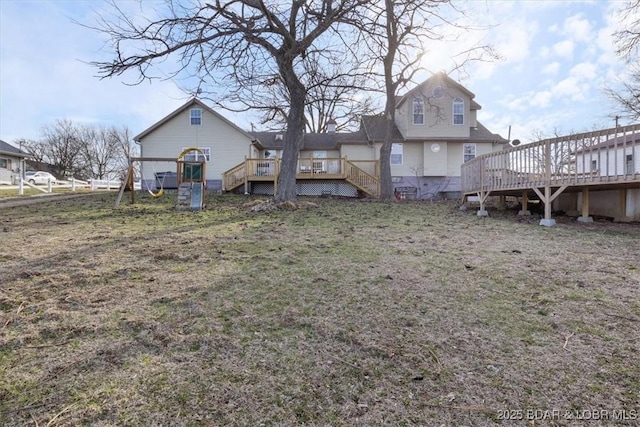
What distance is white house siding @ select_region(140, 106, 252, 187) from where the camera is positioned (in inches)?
771

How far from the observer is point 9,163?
27562 millimetres

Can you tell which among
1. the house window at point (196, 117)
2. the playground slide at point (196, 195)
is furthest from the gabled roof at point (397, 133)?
the playground slide at point (196, 195)

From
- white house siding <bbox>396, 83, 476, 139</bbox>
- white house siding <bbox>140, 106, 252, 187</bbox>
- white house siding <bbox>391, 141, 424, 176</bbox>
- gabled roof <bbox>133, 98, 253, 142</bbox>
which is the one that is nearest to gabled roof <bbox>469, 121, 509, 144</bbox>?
white house siding <bbox>396, 83, 476, 139</bbox>

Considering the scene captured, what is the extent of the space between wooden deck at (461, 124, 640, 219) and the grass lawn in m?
1.91

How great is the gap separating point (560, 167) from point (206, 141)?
17085mm

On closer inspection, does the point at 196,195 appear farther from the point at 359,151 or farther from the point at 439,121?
the point at 439,121

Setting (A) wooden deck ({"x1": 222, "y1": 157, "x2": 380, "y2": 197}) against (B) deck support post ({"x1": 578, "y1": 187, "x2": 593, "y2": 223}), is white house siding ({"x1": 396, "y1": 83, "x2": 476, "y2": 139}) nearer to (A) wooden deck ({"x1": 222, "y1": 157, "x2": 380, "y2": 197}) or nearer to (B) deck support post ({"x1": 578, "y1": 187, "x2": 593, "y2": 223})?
(A) wooden deck ({"x1": 222, "y1": 157, "x2": 380, "y2": 197})

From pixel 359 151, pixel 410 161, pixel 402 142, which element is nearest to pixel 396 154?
pixel 402 142

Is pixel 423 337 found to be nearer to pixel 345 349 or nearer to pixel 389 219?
pixel 345 349

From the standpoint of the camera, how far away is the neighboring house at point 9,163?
86.2ft

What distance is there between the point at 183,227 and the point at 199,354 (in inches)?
209

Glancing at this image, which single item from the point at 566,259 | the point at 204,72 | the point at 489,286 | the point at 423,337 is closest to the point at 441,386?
the point at 423,337

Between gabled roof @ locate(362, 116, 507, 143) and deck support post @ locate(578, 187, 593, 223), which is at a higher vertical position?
gabled roof @ locate(362, 116, 507, 143)

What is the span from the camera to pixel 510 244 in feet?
17.1
